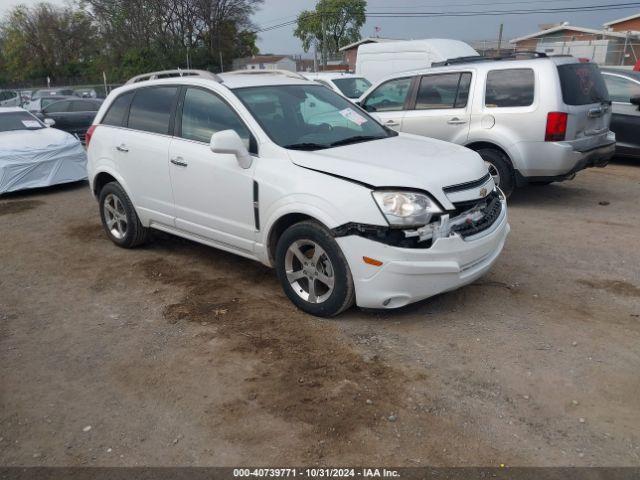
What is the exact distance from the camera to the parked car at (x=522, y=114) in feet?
22.2

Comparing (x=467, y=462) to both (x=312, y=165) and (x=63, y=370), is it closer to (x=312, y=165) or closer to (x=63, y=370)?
(x=312, y=165)

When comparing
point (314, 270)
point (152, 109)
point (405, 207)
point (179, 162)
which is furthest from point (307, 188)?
point (152, 109)

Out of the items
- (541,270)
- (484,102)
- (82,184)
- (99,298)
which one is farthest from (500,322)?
(82,184)

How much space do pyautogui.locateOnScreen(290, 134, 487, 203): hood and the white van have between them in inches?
341

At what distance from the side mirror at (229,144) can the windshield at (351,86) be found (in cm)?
887

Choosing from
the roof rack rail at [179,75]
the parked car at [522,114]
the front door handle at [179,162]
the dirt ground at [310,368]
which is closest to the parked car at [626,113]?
the parked car at [522,114]

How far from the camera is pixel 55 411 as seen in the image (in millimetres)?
3268

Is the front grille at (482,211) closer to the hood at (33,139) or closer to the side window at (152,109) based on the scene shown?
the side window at (152,109)

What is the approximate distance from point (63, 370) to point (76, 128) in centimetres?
1273

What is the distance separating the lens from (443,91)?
7746 mm

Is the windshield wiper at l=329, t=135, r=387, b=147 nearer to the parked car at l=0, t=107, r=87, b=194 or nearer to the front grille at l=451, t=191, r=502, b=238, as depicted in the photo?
the front grille at l=451, t=191, r=502, b=238

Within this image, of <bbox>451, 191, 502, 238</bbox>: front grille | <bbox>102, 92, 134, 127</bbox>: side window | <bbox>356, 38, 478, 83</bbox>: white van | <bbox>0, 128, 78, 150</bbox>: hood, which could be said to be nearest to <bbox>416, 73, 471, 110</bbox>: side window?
<bbox>451, 191, 502, 238</bbox>: front grille

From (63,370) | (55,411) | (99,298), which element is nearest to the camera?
(55,411)

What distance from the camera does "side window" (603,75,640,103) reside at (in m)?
9.50
